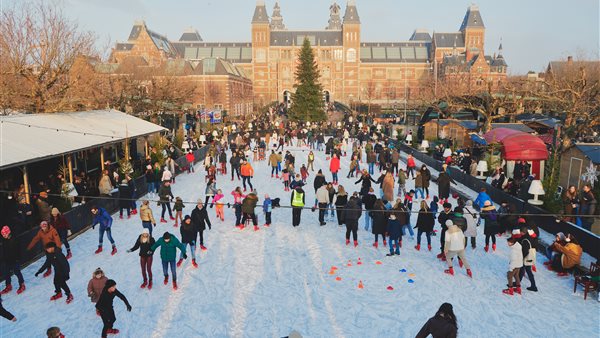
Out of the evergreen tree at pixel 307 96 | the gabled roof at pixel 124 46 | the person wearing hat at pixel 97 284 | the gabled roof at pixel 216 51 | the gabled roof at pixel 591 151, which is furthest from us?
the gabled roof at pixel 216 51

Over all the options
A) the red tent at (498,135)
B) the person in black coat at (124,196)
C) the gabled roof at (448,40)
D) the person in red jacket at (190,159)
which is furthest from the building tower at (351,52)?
the person in black coat at (124,196)

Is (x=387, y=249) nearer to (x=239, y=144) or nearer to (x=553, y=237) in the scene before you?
(x=553, y=237)

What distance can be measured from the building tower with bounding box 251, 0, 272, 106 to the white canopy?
6499cm

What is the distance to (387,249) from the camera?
994 cm

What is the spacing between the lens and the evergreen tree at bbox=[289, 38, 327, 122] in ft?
148

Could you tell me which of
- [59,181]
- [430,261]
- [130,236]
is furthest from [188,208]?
[430,261]

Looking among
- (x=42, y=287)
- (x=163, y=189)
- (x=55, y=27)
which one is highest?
(x=55, y=27)

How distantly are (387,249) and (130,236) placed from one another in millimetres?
6682

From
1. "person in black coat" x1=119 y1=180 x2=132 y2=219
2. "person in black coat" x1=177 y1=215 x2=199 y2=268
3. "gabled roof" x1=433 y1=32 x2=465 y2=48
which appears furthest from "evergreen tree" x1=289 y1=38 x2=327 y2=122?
"gabled roof" x1=433 y1=32 x2=465 y2=48

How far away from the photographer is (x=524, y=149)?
1429 centimetres

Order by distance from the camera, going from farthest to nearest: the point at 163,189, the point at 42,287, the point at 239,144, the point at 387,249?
the point at 239,144 < the point at 163,189 < the point at 387,249 < the point at 42,287

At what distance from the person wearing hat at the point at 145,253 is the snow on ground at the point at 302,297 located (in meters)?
0.24

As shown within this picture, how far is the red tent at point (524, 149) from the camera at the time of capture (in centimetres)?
1427

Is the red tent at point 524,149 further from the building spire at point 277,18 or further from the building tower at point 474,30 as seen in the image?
the building spire at point 277,18
